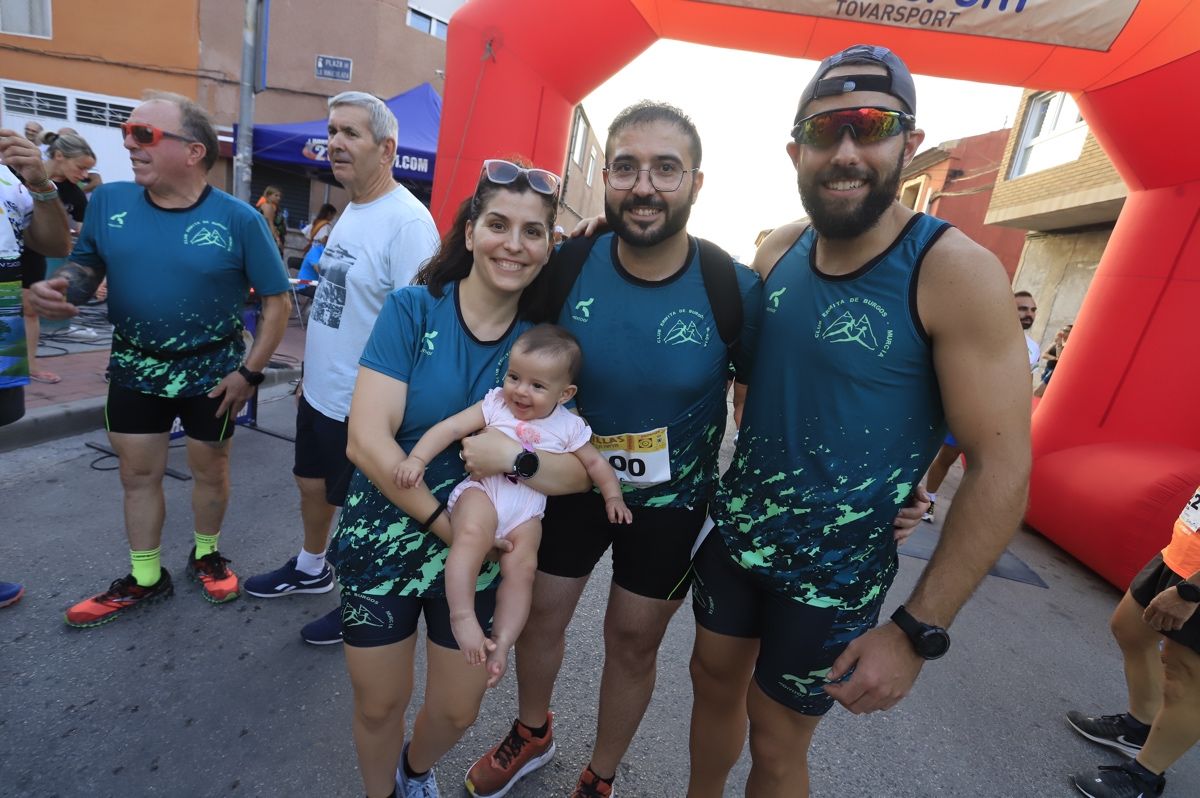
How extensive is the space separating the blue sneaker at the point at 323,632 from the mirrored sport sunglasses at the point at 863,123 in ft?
8.79

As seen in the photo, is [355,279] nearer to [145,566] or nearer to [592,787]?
[145,566]

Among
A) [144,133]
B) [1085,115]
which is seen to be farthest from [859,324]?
[1085,115]

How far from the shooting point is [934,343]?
146 centimetres

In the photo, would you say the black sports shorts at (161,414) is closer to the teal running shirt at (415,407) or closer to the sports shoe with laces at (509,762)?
the teal running shirt at (415,407)

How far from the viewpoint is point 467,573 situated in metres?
1.53

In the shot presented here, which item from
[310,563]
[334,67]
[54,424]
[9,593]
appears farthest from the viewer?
[334,67]

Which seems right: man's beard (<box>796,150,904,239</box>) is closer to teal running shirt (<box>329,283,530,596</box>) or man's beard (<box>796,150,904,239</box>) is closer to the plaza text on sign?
teal running shirt (<box>329,283,530,596</box>)

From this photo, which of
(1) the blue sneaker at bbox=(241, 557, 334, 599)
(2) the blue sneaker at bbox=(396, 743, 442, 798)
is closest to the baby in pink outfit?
(2) the blue sneaker at bbox=(396, 743, 442, 798)

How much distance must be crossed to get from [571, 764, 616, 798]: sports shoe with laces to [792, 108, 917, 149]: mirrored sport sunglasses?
2.17 m

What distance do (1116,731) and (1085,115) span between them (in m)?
4.65

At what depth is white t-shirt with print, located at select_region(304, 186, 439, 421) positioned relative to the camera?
8.22 feet

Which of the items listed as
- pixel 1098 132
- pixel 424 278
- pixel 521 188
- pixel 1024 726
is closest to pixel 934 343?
pixel 521 188

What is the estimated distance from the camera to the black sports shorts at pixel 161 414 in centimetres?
254

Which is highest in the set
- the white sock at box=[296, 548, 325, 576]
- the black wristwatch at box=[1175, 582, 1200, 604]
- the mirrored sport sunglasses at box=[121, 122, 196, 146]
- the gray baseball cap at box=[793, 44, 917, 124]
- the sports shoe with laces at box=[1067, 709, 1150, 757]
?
the gray baseball cap at box=[793, 44, 917, 124]
